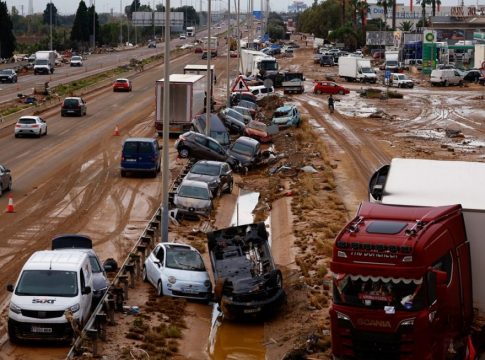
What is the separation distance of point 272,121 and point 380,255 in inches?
1896

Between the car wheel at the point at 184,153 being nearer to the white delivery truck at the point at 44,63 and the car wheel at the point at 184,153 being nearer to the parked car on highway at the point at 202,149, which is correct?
the parked car on highway at the point at 202,149

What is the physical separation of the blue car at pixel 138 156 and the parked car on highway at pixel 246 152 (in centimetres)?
552

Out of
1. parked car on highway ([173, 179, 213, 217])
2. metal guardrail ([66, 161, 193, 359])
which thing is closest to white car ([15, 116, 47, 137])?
parked car on highway ([173, 179, 213, 217])

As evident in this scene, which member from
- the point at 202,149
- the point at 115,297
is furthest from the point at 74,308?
the point at 202,149

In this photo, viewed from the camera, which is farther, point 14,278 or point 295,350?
point 14,278

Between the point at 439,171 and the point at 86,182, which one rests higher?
the point at 439,171

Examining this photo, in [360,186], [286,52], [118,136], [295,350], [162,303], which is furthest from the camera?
[286,52]

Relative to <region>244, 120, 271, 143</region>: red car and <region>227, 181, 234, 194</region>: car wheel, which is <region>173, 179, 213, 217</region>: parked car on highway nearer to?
<region>227, 181, 234, 194</region>: car wheel

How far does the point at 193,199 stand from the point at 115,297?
42.7ft

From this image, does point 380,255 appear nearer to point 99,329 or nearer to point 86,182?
point 99,329

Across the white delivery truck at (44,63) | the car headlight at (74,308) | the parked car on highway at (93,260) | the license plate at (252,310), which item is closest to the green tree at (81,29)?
the white delivery truck at (44,63)

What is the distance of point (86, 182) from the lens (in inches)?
1613

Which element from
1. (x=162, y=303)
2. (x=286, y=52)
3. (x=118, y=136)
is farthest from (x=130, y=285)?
(x=286, y=52)

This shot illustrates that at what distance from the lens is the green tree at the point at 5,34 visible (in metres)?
128
